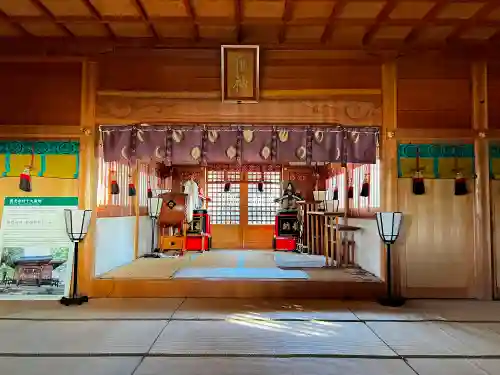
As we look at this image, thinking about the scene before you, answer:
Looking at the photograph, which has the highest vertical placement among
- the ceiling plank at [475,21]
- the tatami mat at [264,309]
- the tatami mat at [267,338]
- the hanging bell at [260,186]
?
the ceiling plank at [475,21]

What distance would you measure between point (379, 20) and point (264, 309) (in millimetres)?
3214

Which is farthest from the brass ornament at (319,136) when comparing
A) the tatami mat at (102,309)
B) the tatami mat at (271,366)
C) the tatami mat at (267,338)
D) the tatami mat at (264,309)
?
the tatami mat at (271,366)

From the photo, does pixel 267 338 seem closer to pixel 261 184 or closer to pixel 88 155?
pixel 88 155

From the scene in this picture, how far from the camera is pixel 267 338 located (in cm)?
348

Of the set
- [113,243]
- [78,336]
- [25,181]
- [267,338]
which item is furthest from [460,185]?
[25,181]

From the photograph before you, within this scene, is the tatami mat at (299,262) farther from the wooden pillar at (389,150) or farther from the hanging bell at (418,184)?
the hanging bell at (418,184)

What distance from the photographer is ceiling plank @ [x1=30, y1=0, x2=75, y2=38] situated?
13.9 ft

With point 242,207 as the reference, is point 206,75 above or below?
above

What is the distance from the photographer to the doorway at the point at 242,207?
446 inches

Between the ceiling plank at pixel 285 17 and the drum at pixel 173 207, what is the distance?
4.82 meters

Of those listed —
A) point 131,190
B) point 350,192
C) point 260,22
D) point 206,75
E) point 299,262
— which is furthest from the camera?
point 350,192

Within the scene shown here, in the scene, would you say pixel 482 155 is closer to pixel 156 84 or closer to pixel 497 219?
pixel 497 219

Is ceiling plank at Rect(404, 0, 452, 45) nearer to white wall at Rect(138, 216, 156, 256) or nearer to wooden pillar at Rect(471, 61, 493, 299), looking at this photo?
wooden pillar at Rect(471, 61, 493, 299)

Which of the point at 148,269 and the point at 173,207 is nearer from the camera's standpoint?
the point at 148,269
